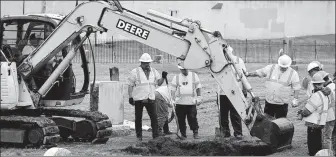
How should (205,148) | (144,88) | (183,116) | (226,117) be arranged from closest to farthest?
(205,148) < (144,88) < (226,117) < (183,116)

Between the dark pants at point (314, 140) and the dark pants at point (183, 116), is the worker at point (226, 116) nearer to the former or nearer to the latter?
the dark pants at point (183, 116)

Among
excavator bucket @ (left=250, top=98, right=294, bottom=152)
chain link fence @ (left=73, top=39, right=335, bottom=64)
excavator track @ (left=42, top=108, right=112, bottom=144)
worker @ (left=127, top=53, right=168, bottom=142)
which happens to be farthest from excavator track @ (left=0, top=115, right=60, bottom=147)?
chain link fence @ (left=73, top=39, right=335, bottom=64)

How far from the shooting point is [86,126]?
1582 centimetres

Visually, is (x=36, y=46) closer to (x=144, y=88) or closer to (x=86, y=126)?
(x=86, y=126)

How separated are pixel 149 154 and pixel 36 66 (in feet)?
9.98

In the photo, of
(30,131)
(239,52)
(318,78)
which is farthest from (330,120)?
(239,52)

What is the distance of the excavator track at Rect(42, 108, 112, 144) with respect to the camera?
51.8 ft

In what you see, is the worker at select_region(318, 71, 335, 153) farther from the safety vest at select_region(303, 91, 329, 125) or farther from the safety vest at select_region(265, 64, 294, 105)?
the safety vest at select_region(265, 64, 294, 105)

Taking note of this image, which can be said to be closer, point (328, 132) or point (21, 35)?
point (328, 132)

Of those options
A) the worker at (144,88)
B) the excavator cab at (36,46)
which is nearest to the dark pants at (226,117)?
the worker at (144,88)

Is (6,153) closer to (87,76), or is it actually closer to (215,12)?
(87,76)

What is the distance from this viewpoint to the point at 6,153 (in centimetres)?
1405

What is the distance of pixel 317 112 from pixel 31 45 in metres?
6.00

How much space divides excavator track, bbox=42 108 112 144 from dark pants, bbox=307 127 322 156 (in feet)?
14.7
